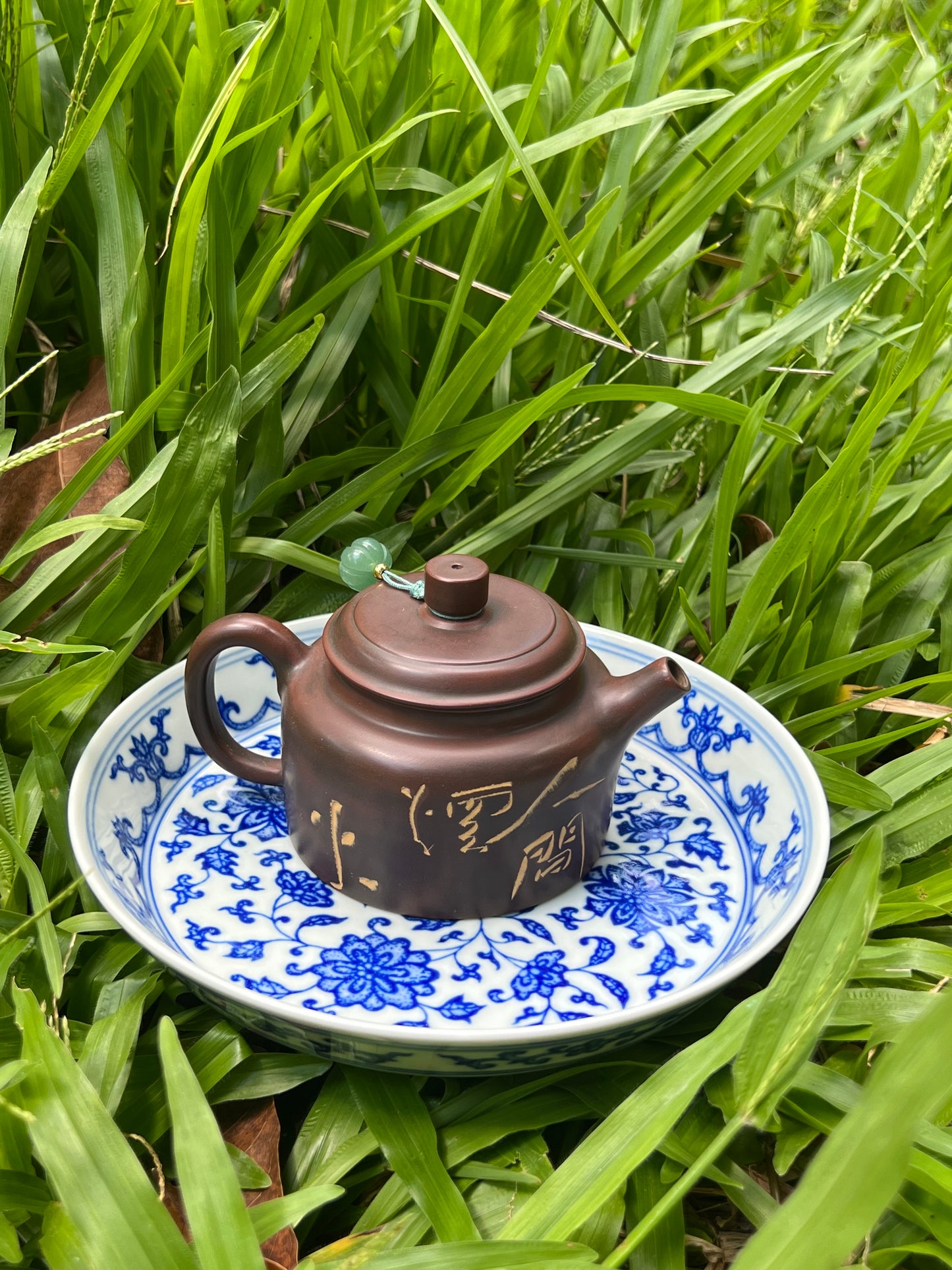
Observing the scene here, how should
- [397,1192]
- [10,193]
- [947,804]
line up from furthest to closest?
[10,193]
[947,804]
[397,1192]

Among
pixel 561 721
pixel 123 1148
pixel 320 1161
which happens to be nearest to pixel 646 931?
pixel 561 721

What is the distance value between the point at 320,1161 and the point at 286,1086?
5 cm

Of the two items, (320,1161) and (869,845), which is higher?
(869,845)

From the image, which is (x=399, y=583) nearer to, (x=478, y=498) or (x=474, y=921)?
(x=474, y=921)

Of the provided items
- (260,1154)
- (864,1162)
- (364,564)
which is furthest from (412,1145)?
(364,564)

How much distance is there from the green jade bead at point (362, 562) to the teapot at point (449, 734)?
0.03 m

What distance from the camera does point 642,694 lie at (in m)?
0.84

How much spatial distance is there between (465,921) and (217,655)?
11.8 inches

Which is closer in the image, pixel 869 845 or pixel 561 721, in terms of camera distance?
pixel 869 845

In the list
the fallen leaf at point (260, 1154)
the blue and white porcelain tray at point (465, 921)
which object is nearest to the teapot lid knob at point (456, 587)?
the blue and white porcelain tray at point (465, 921)

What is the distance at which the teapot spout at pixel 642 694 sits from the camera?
83 cm

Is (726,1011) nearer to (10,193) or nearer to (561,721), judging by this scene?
(561,721)

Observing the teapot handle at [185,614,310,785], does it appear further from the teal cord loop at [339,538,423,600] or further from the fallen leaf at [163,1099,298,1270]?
the fallen leaf at [163,1099,298,1270]

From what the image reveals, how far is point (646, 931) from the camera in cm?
86
